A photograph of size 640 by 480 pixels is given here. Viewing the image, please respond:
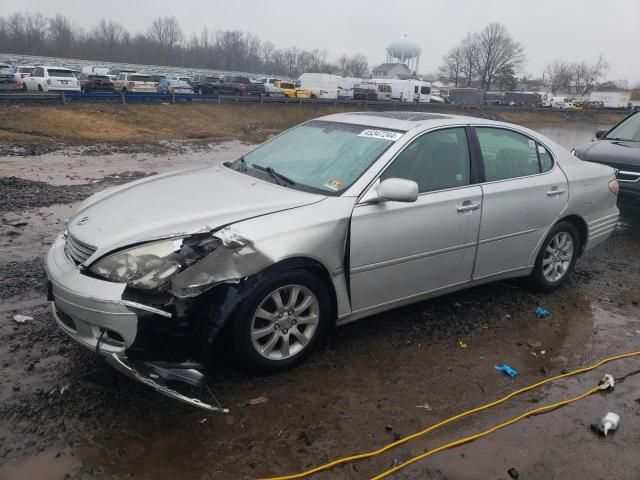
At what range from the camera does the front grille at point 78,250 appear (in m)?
3.00

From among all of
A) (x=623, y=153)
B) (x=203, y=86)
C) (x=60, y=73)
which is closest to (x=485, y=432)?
(x=623, y=153)

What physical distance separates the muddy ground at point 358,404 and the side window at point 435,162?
1218mm

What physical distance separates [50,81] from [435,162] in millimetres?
26680

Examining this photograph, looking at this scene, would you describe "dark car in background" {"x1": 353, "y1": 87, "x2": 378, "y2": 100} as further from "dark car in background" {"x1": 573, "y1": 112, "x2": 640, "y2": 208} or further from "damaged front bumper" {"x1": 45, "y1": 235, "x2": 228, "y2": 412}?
"damaged front bumper" {"x1": 45, "y1": 235, "x2": 228, "y2": 412}

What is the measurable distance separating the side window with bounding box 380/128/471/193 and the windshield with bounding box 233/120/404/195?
162 mm

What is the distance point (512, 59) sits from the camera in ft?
291

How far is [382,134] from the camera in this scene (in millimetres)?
3969

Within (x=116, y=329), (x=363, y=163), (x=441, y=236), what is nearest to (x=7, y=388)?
(x=116, y=329)

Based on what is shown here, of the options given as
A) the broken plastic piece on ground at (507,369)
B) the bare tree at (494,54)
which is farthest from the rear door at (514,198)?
the bare tree at (494,54)

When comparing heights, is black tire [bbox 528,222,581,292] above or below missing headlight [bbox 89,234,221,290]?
below

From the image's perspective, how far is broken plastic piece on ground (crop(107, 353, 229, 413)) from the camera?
2682 millimetres

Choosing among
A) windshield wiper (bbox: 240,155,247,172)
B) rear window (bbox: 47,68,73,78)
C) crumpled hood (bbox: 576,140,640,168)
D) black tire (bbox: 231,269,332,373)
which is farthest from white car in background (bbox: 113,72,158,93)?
black tire (bbox: 231,269,332,373)

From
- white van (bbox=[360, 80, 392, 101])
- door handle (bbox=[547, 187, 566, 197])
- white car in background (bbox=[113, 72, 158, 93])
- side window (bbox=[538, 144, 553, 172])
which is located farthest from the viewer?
white van (bbox=[360, 80, 392, 101])

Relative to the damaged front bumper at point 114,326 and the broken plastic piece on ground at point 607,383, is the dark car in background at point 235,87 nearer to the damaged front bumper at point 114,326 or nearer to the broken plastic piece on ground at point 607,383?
the damaged front bumper at point 114,326
